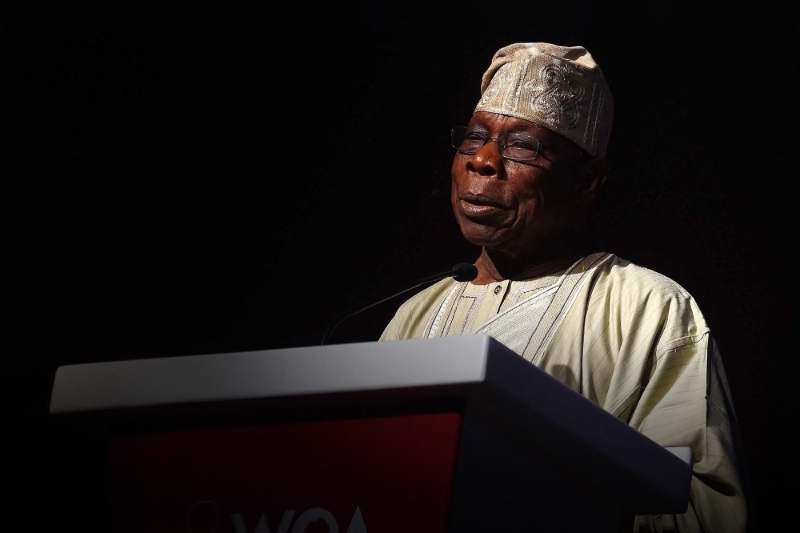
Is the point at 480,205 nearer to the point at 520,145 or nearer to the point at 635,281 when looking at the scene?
the point at 520,145

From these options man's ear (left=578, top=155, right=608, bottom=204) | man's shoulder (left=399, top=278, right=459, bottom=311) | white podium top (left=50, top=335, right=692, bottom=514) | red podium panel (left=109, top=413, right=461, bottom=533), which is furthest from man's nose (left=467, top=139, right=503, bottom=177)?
red podium panel (left=109, top=413, right=461, bottom=533)

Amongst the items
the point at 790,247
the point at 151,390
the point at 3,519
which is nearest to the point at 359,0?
the point at 790,247

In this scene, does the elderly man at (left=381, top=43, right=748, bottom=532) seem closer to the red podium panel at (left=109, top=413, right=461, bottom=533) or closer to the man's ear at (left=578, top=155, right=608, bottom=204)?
the man's ear at (left=578, top=155, right=608, bottom=204)

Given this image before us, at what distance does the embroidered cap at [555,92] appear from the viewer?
274 cm

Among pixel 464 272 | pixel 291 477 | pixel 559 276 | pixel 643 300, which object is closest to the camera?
pixel 291 477

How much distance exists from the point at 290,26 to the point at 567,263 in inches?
51.5

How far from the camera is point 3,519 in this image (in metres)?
3.02

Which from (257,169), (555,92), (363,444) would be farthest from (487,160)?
Answer: (363,444)

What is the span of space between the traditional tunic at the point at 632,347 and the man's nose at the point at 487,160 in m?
0.27

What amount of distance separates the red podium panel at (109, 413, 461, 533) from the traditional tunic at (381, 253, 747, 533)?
74 centimetres

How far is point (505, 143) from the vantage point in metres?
2.73

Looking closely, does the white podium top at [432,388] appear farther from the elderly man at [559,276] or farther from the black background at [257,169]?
the black background at [257,169]

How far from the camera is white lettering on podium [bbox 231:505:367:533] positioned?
1.35m

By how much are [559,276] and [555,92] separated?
0.45 metres
